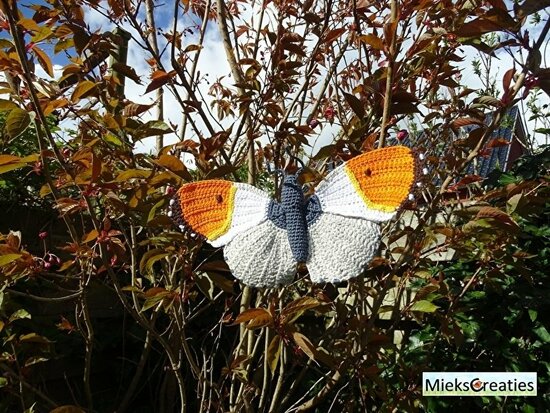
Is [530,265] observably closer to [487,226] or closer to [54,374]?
[487,226]

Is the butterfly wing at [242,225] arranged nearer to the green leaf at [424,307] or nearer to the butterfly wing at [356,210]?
the butterfly wing at [356,210]

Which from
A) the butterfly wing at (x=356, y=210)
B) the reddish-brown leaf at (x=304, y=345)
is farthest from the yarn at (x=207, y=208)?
the reddish-brown leaf at (x=304, y=345)

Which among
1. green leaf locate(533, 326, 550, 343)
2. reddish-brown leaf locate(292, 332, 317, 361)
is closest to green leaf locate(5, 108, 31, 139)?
reddish-brown leaf locate(292, 332, 317, 361)

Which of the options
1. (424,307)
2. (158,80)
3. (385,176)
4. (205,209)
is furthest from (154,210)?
(424,307)

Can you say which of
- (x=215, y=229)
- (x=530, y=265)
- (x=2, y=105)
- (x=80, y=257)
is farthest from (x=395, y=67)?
(x=530, y=265)

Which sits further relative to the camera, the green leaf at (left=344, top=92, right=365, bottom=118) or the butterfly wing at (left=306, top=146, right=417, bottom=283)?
the green leaf at (left=344, top=92, right=365, bottom=118)

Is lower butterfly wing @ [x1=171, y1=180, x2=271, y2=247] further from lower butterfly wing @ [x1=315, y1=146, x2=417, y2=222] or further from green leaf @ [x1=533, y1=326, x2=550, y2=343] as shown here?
green leaf @ [x1=533, y1=326, x2=550, y2=343]

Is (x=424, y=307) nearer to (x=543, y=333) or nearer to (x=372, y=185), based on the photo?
(x=543, y=333)
